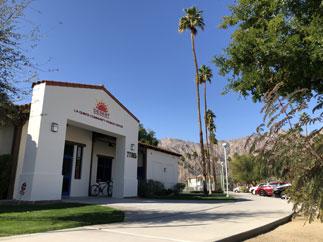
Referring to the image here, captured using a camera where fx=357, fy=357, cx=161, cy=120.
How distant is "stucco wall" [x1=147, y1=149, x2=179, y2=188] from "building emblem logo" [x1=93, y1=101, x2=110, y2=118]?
8.15 meters

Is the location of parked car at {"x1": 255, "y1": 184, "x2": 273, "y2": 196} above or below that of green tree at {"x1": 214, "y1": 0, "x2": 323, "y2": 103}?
below

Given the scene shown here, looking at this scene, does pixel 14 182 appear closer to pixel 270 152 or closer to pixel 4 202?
pixel 4 202

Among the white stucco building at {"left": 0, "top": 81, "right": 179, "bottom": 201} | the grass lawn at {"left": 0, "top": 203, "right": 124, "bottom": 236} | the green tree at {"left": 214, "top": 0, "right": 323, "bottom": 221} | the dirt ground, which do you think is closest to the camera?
the green tree at {"left": 214, "top": 0, "right": 323, "bottom": 221}

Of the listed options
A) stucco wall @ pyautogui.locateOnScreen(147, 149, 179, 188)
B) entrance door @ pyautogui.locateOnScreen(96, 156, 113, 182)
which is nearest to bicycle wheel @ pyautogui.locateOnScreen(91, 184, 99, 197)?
entrance door @ pyautogui.locateOnScreen(96, 156, 113, 182)

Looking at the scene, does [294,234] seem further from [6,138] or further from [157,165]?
[157,165]

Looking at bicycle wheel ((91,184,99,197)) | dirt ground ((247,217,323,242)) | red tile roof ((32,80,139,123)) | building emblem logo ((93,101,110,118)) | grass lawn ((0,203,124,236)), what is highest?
red tile roof ((32,80,139,123))

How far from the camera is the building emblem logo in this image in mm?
19753

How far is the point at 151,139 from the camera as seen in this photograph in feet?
162

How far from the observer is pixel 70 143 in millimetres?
20453

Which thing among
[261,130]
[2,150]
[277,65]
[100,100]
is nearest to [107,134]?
[100,100]

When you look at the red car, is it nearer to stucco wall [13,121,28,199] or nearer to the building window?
the building window

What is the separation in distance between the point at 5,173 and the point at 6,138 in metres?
2.18

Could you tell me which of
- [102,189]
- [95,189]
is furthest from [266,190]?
[95,189]

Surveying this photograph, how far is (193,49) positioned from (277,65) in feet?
98.4
